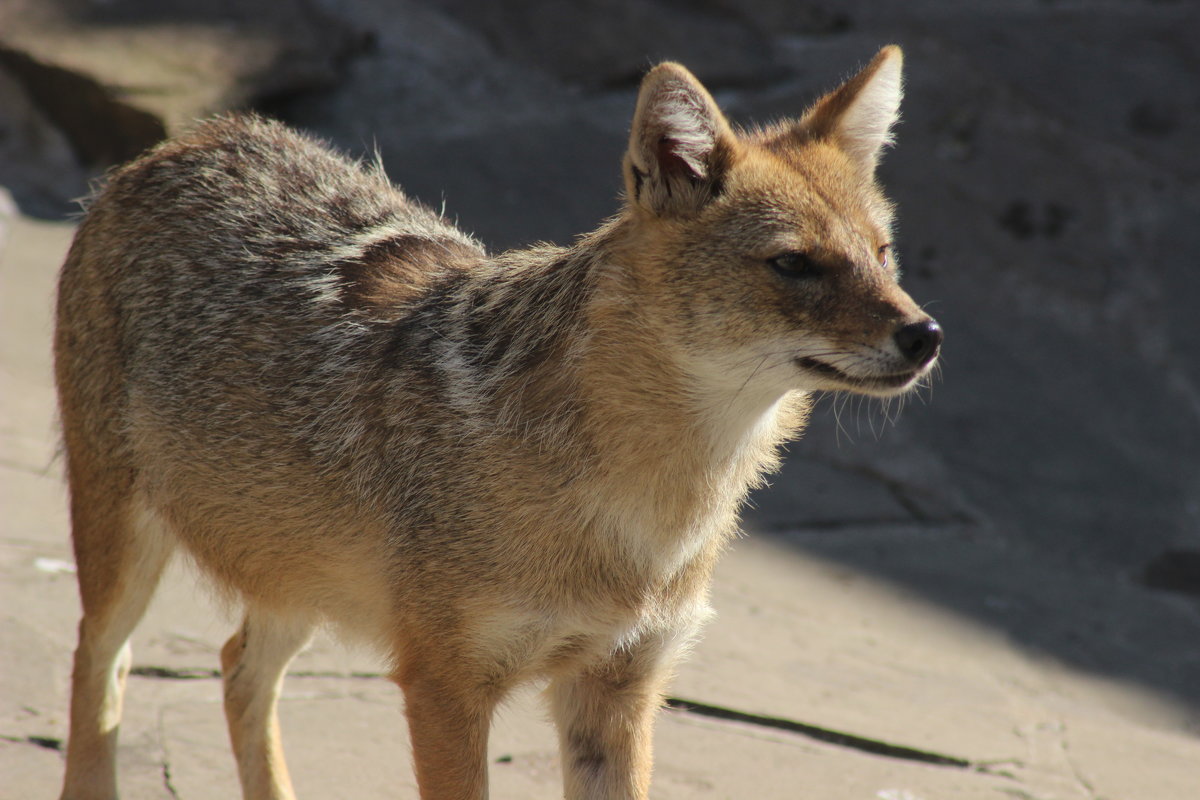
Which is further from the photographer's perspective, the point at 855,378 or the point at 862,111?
the point at 862,111

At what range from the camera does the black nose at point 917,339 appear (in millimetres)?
3027

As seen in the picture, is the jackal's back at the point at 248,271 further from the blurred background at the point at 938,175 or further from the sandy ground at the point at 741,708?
the blurred background at the point at 938,175

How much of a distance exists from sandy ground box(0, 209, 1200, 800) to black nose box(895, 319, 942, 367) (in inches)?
55.9

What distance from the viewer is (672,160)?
10.5 ft

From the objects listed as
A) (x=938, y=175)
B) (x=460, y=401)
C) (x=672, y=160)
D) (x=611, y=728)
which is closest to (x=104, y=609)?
(x=460, y=401)

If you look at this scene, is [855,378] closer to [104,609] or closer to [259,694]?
Answer: [259,694]

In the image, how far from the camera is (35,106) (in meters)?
7.77

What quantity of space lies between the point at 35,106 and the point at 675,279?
5858mm

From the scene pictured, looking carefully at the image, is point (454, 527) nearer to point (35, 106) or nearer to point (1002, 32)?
point (35, 106)

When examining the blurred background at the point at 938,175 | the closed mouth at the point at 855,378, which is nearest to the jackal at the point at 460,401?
the closed mouth at the point at 855,378

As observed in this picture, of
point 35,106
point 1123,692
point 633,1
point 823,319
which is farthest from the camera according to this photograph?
point 633,1

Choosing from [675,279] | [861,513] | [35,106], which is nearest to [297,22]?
[35,106]

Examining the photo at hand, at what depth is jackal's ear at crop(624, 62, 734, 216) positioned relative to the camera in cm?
308

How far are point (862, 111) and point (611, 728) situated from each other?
172 cm
